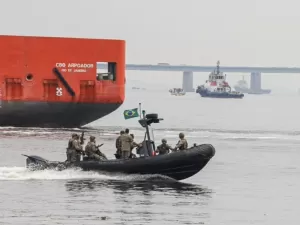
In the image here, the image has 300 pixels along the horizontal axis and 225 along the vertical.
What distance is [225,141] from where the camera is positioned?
55.8m

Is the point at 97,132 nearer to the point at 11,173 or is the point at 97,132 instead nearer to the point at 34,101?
the point at 34,101

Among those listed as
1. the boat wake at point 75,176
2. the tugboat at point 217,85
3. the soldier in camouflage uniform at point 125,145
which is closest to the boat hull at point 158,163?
the boat wake at point 75,176

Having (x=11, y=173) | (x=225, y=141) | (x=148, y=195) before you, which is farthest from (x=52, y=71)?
(x=148, y=195)

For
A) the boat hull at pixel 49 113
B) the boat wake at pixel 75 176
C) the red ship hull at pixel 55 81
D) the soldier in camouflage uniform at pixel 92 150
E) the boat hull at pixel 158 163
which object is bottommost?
the boat wake at pixel 75 176

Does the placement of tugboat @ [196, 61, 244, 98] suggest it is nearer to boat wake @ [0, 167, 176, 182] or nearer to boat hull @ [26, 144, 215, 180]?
boat wake @ [0, 167, 176, 182]

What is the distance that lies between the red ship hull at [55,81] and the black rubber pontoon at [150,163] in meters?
25.7

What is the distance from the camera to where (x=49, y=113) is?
58625 millimetres

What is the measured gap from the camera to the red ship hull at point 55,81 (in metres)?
57.9

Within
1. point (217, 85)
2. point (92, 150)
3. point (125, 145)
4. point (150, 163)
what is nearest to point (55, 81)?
point (125, 145)

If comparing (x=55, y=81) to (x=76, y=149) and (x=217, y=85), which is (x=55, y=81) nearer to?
(x=76, y=149)

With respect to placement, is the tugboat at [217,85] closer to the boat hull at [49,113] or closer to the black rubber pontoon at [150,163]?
the boat hull at [49,113]

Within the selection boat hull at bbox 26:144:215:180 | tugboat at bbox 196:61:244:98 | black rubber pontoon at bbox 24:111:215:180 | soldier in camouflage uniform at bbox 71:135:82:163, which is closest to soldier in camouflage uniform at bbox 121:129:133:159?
black rubber pontoon at bbox 24:111:215:180

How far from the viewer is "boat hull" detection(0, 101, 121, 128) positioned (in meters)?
57.7

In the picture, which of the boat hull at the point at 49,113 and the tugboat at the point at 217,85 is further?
the tugboat at the point at 217,85
